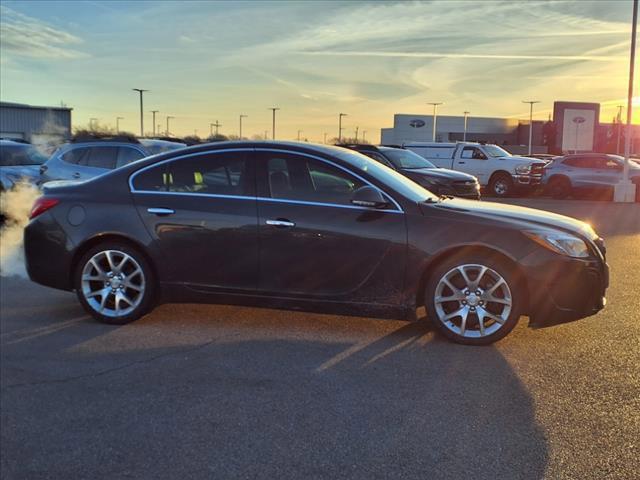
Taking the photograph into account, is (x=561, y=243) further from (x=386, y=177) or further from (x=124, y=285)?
(x=124, y=285)

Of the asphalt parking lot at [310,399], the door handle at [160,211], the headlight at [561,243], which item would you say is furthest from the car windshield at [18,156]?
the headlight at [561,243]

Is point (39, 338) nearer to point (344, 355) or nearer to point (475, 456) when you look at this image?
point (344, 355)

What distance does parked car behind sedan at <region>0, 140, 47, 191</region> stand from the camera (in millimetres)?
11836

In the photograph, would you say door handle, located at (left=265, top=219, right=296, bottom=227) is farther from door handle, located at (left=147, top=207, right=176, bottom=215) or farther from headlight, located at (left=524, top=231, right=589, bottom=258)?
headlight, located at (left=524, top=231, right=589, bottom=258)

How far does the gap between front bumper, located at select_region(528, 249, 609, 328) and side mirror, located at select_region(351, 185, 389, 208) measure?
4.21ft

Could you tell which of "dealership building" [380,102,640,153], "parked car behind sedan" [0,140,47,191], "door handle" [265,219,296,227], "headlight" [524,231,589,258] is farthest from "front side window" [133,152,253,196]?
"dealership building" [380,102,640,153]

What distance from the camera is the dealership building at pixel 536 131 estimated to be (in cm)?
6044

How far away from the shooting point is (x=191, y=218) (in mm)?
5188

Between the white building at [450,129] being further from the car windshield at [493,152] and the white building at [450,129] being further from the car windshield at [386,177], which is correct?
the car windshield at [386,177]

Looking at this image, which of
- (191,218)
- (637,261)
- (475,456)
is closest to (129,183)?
(191,218)

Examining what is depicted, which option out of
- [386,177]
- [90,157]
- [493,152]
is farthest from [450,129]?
[386,177]

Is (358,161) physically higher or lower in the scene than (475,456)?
higher

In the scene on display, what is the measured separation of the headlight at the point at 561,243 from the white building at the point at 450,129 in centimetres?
7286

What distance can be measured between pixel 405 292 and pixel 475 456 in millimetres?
1860
